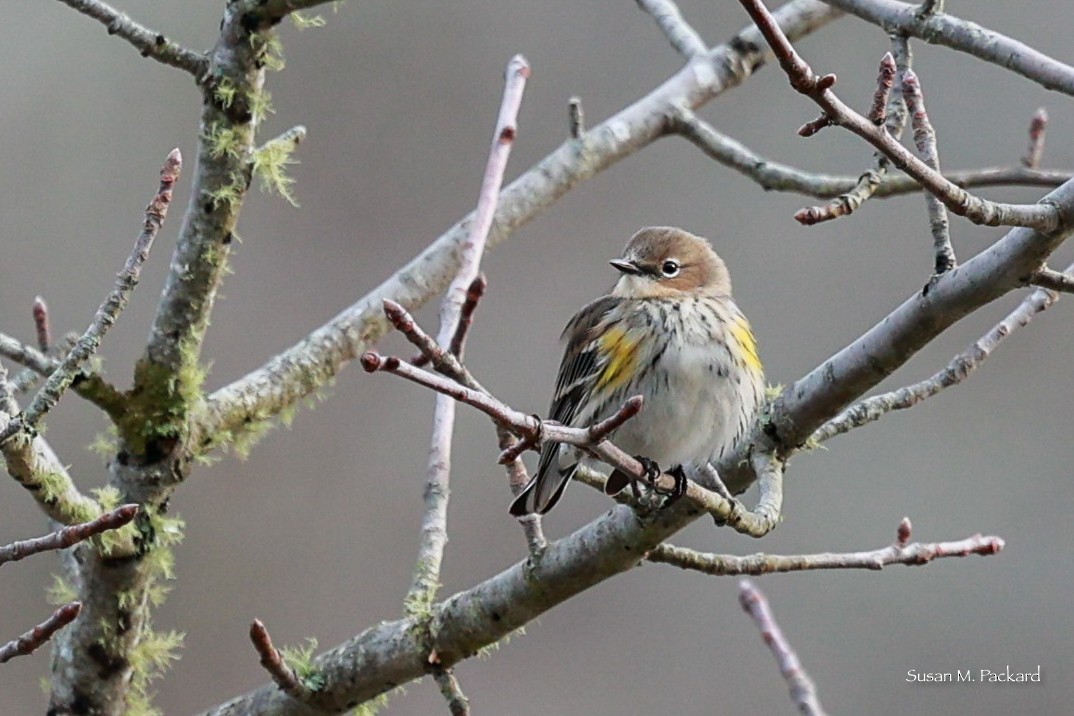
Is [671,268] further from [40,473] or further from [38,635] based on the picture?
[38,635]

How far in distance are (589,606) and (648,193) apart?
2.69 meters

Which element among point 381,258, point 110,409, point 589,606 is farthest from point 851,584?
point 110,409

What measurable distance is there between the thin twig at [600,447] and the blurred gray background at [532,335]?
4.19 m

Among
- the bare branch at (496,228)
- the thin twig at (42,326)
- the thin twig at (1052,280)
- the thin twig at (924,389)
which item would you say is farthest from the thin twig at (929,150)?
the thin twig at (42,326)

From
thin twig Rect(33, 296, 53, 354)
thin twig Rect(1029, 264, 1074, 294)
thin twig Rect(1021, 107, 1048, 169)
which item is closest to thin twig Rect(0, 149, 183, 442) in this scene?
thin twig Rect(33, 296, 53, 354)

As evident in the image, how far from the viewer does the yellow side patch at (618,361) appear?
3.96 meters

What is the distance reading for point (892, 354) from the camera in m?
2.64

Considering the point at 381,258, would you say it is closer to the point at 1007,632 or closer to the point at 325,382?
the point at 1007,632

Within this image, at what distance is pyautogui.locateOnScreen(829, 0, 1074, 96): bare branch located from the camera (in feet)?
8.40

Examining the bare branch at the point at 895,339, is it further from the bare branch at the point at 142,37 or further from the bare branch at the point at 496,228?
the bare branch at the point at 142,37

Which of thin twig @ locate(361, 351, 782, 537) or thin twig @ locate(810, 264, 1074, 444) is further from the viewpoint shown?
thin twig @ locate(810, 264, 1074, 444)

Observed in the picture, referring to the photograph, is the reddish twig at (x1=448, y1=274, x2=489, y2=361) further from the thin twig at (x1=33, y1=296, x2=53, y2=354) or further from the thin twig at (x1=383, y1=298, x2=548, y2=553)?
the thin twig at (x1=33, y1=296, x2=53, y2=354)

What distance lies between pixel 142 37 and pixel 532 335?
5.26 m

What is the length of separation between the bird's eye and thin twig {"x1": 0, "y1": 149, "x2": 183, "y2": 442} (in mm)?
2196
